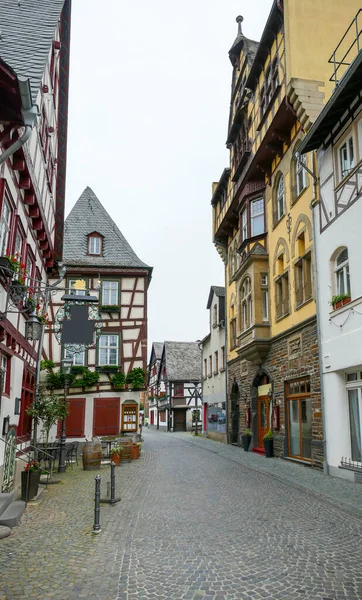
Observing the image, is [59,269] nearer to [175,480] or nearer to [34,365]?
[34,365]

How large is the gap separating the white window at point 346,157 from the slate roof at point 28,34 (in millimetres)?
7601

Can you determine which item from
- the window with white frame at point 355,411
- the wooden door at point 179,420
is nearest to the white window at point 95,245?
the window with white frame at point 355,411

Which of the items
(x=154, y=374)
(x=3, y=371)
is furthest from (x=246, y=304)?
(x=154, y=374)

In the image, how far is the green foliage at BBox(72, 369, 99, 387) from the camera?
957 inches

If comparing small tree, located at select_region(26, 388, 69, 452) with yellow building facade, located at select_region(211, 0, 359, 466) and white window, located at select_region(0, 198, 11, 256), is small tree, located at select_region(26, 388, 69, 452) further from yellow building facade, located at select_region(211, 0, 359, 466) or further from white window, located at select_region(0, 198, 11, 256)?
yellow building facade, located at select_region(211, 0, 359, 466)

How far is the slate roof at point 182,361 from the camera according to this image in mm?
49625

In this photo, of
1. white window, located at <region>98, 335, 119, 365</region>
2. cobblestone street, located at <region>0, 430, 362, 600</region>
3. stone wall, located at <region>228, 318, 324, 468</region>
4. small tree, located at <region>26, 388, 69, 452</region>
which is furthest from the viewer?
white window, located at <region>98, 335, 119, 365</region>

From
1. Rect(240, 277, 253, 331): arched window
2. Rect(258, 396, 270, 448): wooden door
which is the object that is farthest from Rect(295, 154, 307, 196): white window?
Rect(258, 396, 270, 448): wooden door

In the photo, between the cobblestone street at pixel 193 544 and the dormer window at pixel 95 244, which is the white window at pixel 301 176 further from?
the dormer window at pixel 95 244

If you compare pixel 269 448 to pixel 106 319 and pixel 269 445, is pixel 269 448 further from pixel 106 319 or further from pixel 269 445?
pixel 106 319

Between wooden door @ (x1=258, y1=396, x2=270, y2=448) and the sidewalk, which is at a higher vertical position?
wooden door @ (x1=258, y1=396, x2=270, y2=448)

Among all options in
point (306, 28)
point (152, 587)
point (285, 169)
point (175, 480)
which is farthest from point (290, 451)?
point (306, 28)

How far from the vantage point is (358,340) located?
11.9 metres

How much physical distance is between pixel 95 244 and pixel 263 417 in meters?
13.6
